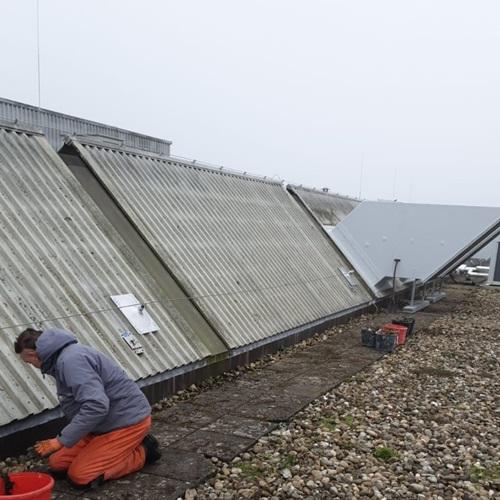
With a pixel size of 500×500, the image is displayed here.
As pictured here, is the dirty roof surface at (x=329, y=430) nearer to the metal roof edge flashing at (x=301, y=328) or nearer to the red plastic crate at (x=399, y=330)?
the metal roof edge flashing at (x=301, y=328)

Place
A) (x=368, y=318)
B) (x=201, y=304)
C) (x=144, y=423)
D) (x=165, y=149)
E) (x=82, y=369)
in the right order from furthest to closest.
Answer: (x=165, y=149)
(x=368, y=318)
(x=201, y=304)
(x=144, y=423)
(x=82, y=369)

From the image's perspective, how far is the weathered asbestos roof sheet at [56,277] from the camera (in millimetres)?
5827

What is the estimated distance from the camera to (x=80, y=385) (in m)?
4.34

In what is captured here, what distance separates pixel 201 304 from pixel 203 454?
3819 millimetres

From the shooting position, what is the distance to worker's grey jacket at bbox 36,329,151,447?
4336 mm

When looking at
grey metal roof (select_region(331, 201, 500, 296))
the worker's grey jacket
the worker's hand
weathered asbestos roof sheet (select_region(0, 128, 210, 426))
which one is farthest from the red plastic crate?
the worker's hand

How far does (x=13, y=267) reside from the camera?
6684mm

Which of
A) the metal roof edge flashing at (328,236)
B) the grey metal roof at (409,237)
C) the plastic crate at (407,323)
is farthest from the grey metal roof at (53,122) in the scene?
the grey metal roof at (409,237)

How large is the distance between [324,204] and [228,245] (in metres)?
11.1

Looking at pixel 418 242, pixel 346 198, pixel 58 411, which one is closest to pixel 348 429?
pixel 58 411

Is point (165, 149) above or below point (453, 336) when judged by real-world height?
above

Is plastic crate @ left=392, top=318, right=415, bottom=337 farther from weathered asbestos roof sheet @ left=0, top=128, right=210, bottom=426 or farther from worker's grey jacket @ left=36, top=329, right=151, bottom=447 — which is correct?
worker's grey jacket @ left=36, top=329, right=151, bottom=447

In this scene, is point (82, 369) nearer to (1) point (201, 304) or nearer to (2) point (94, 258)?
(2) point (94, 258)

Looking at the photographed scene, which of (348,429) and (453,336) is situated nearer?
(348,429)
